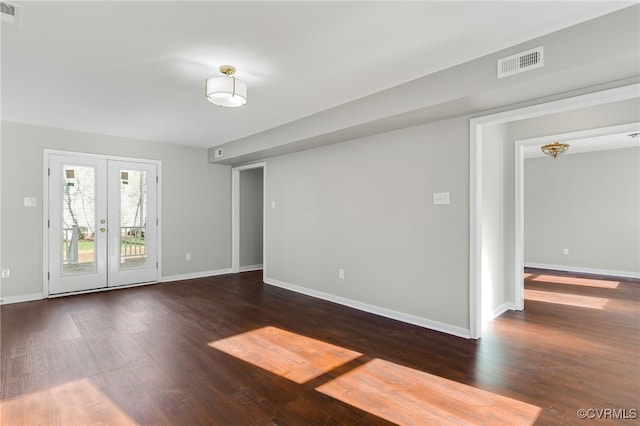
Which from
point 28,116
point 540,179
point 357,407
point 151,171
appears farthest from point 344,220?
point 540,179

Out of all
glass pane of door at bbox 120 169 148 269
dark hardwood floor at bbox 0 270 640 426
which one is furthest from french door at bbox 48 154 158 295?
dark hardwood floor at bbox 0 270 640 426

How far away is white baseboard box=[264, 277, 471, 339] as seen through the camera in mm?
3358

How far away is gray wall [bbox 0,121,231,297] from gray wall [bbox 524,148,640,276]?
277 inches

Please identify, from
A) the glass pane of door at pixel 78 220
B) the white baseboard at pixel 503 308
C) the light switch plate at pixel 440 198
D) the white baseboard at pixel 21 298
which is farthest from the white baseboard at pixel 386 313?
the white baseboard at pixel 21 298

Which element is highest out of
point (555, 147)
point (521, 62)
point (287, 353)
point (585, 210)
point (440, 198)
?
point (521, 62)

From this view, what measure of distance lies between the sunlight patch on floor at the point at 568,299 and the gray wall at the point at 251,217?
5299 mm

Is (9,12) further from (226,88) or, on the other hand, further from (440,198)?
(440,198)

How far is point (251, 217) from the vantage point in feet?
23.9

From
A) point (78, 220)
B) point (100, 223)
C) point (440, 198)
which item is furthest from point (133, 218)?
point (440, 198)

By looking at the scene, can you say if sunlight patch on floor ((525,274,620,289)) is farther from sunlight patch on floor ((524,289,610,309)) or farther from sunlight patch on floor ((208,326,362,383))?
sunlight patch on floor ((208,326,362,383))

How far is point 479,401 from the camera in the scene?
2146 millimetres

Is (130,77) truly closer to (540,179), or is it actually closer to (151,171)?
(151,171)

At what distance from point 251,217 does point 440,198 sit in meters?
4.78

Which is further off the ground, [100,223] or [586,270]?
[100,223]
